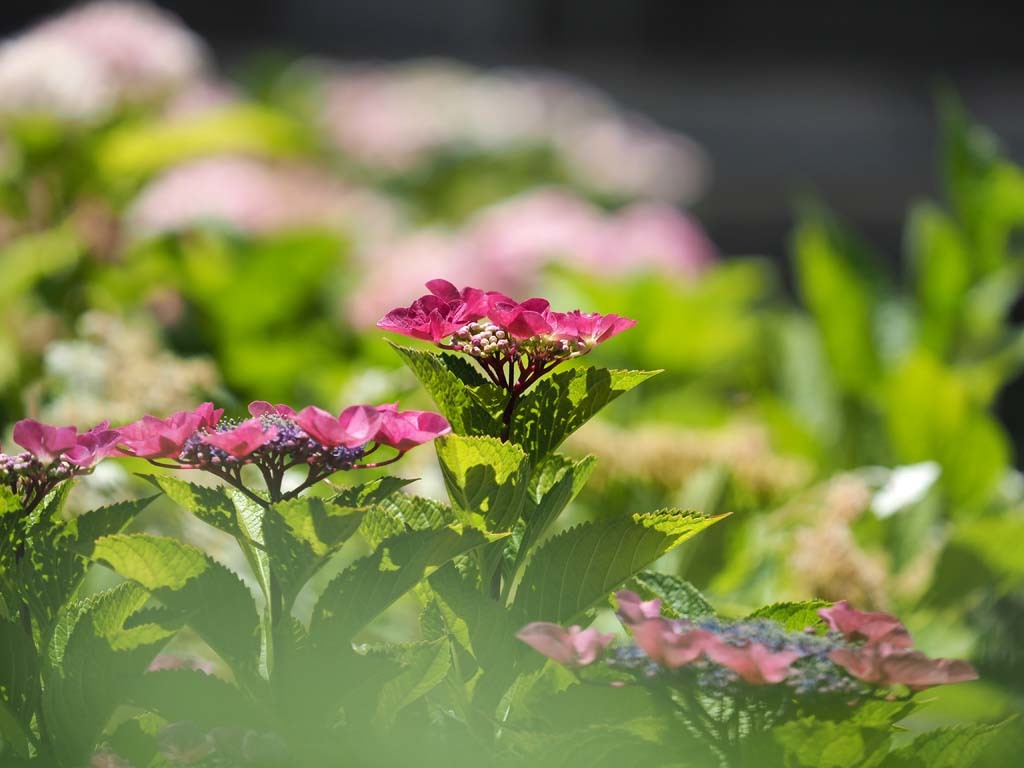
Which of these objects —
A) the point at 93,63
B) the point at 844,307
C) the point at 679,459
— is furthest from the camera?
the point at 93,63

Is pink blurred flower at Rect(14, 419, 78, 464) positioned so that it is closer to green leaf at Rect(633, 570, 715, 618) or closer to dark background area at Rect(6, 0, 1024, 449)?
green leaf at Rect(633, 570, 715, 618)

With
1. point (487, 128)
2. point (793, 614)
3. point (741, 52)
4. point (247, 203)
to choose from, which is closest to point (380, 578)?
point (793, 614)

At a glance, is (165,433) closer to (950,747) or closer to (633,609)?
(633,609)

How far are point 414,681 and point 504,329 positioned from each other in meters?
0.11

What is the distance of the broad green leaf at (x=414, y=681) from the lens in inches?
17.1

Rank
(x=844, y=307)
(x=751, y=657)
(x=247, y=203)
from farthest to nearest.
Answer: (x=247, y=203), (x=844, y=307), (x=751, y=657)

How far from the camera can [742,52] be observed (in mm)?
7055

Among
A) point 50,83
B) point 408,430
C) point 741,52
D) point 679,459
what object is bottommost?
point 679,459

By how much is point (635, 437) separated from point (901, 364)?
285mm

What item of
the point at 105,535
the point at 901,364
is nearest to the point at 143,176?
the point at 901,364

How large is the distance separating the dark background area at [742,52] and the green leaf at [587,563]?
567cm

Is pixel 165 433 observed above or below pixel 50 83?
below

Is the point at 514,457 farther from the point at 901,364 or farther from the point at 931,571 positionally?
the point at 901,364

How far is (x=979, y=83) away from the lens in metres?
6.80
